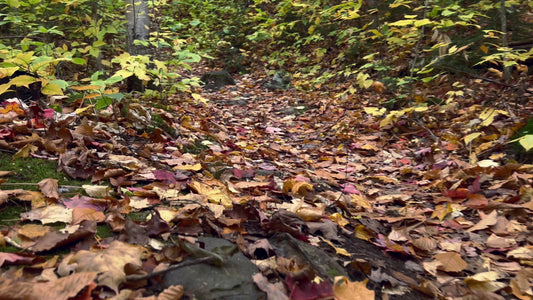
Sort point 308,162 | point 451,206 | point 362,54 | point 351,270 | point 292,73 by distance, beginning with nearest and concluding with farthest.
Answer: point 351,270 → point 451,206 → point 308,162 → point 362,54 → point 292,73

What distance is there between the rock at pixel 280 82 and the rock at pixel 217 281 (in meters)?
7.23

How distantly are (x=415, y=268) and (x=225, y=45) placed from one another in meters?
10.2

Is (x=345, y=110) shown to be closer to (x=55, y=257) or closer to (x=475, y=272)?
(x=475, y=272)

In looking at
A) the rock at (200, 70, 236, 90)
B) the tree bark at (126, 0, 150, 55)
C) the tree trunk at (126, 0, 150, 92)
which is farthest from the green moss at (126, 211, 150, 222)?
the rock at (200, 70, 236, 90)

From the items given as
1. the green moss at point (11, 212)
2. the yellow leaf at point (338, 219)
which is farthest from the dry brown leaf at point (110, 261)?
the yellow leaf at point (338, 219)

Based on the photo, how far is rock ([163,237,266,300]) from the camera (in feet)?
3.77

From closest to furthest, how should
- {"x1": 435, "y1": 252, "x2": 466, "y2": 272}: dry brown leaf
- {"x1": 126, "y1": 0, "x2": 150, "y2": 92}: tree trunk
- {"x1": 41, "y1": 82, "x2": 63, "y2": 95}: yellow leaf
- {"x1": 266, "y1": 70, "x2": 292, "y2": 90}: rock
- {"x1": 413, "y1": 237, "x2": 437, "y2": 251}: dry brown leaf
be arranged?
{"x1": 435, "y1": 252, "x2": 466, "y2": 272}: dry brown leaf
{"x1": 41, "y1": 82, "x2": 63, "y2": 95}: yellow leaf
{"x1": 413, "y1": 237, "x2": 437, "y2": 251}: dry brown leaf
{"x1": 126, "y1": 0, "x2": 150, "y2": 92}: tree trunk
{"x1": 266, "y1": 70, "x2": 292, "y2": 90}: rock

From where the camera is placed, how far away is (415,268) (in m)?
1.86

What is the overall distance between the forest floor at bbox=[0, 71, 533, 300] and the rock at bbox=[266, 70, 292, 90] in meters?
4.54

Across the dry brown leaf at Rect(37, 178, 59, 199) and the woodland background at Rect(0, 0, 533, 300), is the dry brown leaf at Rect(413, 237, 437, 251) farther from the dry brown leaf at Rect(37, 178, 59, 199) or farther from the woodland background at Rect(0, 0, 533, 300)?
the dry brown leaf at Rect(37, 178, 59, 199)

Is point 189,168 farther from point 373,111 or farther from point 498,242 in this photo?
point 373,111

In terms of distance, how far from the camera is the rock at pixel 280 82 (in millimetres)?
8313

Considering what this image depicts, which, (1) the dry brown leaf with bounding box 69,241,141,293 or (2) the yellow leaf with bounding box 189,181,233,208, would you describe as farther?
(2) the yellow leaf with bounding box 189,181,233,208

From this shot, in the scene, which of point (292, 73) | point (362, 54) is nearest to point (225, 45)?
point (292, 73)
